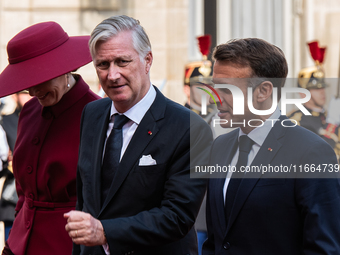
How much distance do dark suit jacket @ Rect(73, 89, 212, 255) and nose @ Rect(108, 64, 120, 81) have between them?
→ 0.21 m

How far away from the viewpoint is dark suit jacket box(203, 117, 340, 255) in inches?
83.6

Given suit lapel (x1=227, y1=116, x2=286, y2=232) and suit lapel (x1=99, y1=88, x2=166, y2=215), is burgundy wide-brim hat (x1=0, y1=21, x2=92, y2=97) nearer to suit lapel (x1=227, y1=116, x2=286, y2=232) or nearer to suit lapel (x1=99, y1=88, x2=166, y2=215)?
suit lapel (x1=99, y1=88, x2=166, y2=215)

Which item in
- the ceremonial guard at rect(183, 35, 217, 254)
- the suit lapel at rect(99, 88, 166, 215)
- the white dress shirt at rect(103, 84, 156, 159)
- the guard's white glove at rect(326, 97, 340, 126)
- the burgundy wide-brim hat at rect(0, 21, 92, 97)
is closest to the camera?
the suit lapel at rect(99, 88, 166, 215)

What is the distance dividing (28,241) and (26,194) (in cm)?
25

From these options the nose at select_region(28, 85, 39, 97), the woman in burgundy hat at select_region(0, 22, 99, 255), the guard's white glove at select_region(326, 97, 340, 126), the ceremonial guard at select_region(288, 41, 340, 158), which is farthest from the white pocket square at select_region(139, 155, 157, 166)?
the guard's white glove at select_region(326, 97, 340, 126)

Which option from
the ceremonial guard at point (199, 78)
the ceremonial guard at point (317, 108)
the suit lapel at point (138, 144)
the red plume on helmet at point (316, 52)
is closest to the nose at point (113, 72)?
the suit lapel at point (138, 144)

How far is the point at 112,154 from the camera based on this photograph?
2.47 meters

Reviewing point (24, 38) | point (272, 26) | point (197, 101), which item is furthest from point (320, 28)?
point (24, 38)

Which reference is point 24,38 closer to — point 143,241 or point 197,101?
point 143,241

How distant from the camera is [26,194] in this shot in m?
3.15

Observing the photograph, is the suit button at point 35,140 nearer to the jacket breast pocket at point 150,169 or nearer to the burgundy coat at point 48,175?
the burgundy coat at point 48,175

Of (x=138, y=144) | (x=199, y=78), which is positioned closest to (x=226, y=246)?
(x=138, y=144)

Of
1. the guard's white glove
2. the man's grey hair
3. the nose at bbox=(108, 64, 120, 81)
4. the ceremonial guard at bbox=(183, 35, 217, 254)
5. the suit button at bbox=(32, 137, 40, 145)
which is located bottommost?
the guard's white glove

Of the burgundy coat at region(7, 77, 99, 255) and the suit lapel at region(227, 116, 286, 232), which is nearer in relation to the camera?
the suit lapel at region(227, 116, 286, 232)
